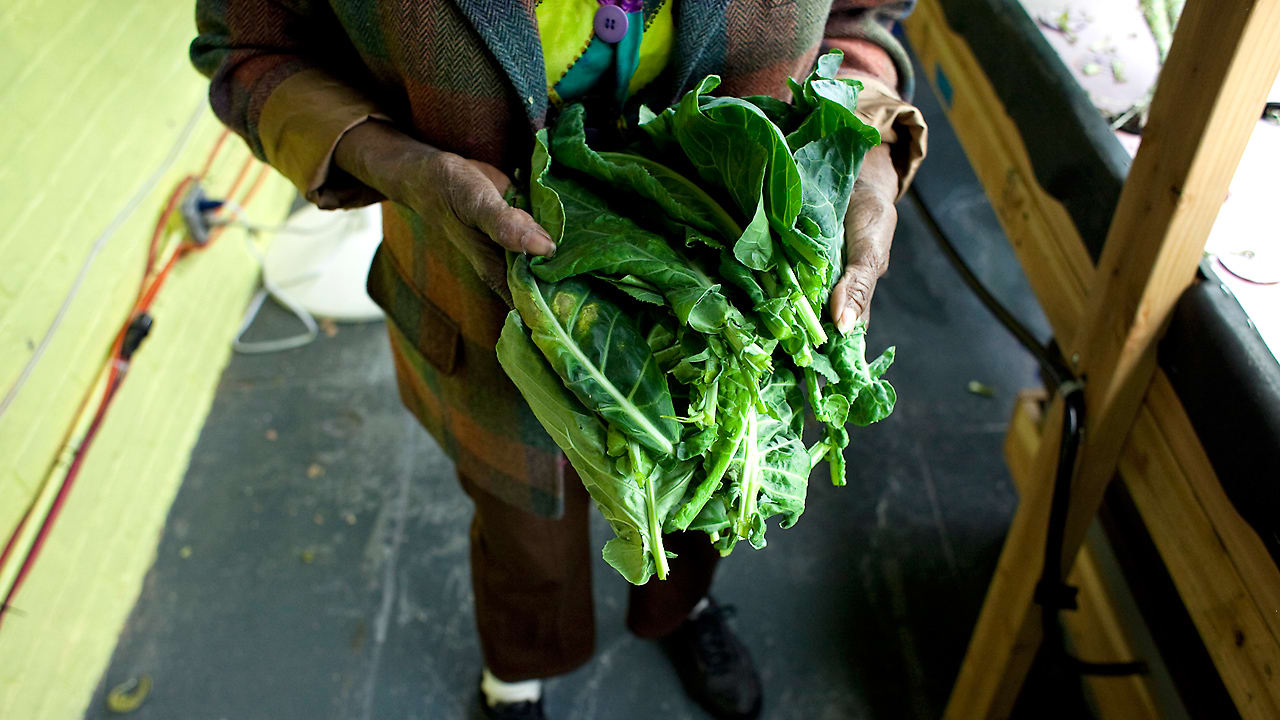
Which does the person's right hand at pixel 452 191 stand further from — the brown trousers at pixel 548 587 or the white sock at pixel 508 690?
the white sock at pixel 508 690

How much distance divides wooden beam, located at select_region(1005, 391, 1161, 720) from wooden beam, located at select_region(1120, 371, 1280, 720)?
30 cm

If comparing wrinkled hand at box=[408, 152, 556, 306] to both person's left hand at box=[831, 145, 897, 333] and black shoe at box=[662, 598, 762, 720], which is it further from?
black shoe at box=[662, 598, 762, 720]

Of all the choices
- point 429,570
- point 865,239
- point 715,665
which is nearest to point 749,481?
point 865,239

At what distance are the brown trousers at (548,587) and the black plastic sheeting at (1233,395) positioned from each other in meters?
0.80

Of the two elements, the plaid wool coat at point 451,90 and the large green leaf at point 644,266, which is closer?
the large green leaf at point 644,266

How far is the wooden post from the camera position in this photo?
88cm

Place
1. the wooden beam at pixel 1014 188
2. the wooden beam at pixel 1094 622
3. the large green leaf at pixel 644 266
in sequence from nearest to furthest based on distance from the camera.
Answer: the large green leaf at pixel 644 266, the wooden beam at pixel 1014 188, the wooden beam at pixel 1094 622

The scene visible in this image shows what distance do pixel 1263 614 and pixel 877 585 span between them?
1.15m

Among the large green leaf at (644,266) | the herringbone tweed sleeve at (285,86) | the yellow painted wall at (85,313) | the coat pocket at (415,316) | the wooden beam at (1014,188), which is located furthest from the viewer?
the yellow painted wall at (85,313)

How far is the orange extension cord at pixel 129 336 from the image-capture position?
1789mm

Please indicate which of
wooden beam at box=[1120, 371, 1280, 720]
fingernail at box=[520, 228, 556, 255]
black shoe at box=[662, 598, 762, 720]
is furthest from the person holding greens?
black shoe at box=[662, 598, 762, 720]

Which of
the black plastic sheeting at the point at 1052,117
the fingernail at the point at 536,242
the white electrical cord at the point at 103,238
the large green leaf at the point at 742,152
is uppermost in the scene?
the large green leaf at the point at 742,152

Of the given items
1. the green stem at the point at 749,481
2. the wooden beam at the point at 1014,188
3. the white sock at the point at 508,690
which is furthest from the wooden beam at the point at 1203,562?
the white sock at the point at 508,690

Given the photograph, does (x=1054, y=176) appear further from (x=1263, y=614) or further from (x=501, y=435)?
(x=501, y=435)
